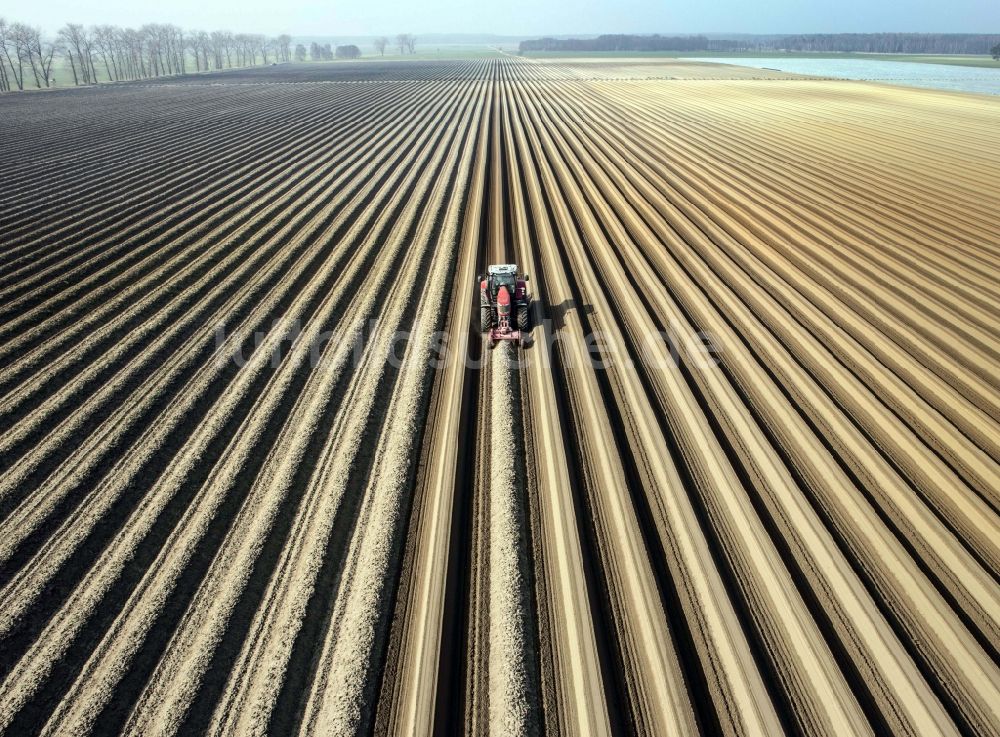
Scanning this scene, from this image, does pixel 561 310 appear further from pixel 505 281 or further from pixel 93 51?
pixel 93 51

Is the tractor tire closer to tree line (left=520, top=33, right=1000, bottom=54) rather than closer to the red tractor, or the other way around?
the red tractor

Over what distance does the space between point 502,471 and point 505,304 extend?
334 centimetres

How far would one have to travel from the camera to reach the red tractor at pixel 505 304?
9328mm

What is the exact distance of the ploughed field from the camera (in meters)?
4.68

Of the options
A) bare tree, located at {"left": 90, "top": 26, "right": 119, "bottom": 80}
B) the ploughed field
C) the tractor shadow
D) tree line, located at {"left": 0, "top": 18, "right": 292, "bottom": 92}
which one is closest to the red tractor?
the ploughed field

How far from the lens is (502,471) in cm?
681

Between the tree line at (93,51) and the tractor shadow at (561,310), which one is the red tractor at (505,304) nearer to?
the tractor shadow at (561,310)

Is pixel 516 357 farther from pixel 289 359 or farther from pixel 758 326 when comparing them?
pixel 758 326

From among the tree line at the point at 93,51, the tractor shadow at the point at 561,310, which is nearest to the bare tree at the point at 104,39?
the tree line at the point at 93,51

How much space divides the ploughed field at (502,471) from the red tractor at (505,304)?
0.42 metres

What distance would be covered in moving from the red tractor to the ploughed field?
42 cm

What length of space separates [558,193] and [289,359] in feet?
38.0

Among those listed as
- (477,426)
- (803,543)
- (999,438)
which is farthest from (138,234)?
(999,438)

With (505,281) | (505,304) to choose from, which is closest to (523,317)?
(505,304)
